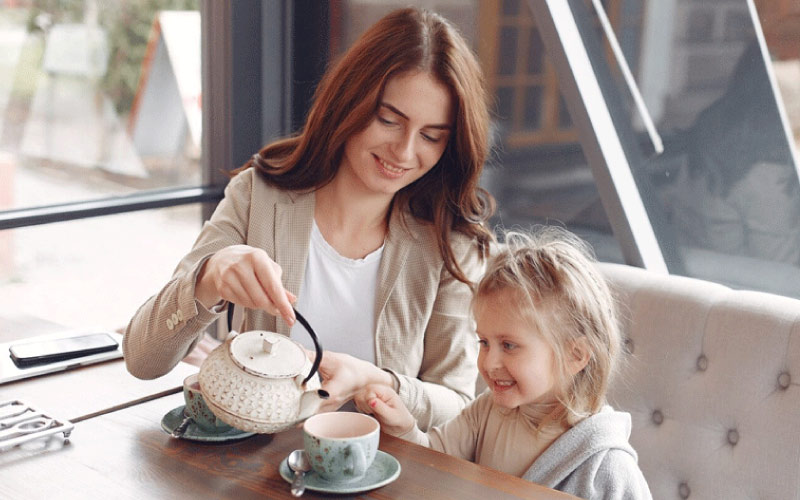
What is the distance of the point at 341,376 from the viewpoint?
4.51ft

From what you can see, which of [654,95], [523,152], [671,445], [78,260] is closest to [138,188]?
[78,260]

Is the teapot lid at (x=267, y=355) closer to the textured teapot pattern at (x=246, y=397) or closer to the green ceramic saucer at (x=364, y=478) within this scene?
the textured teapot pattern at (x=246, y=397)

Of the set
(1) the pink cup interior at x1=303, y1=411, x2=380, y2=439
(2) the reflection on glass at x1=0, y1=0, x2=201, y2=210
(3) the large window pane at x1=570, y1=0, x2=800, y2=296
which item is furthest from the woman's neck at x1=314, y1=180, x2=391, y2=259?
(2) the reflection on glass at x1=0, y1=0, x2=201, y2=210

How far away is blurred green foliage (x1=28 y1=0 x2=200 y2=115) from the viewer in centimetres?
270

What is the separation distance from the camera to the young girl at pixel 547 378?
133 centimetres

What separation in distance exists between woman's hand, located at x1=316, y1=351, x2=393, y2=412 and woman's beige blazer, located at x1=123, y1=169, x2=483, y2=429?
21 centimetres

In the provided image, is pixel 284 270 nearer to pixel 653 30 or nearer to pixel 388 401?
pixel 388 401

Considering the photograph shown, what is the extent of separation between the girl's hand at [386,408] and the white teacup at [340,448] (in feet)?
0.68

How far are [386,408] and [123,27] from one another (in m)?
1.95

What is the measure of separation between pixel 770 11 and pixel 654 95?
36cm

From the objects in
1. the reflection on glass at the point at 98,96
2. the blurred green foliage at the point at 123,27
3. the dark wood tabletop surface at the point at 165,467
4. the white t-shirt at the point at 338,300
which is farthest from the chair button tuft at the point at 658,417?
the blurred green foliage at the point at 123,27

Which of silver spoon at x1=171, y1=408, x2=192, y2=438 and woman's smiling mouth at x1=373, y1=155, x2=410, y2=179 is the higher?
woman's smiling mouth at x1=373, y1=155, x2=410, y2=179

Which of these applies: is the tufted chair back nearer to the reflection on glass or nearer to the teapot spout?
the teapot spout

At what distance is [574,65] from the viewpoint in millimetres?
2289
